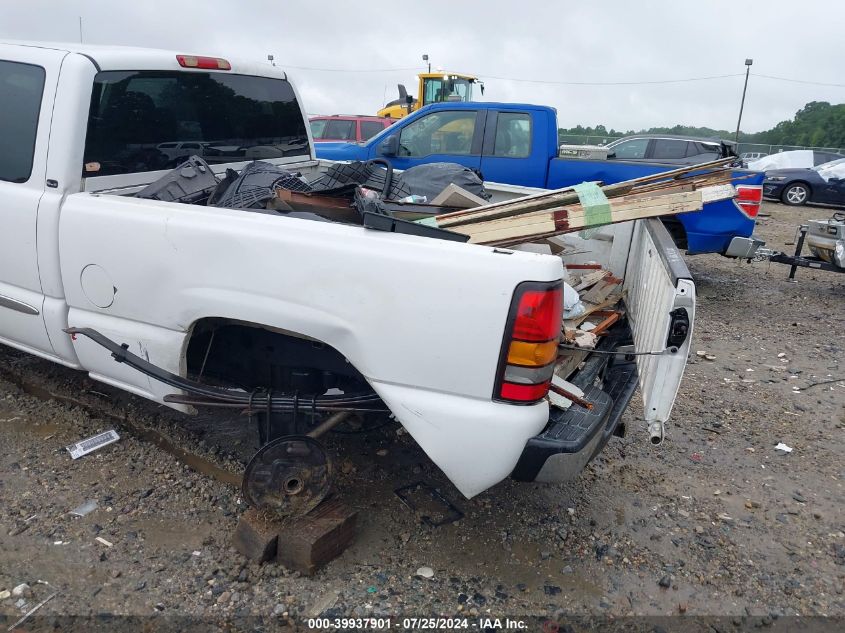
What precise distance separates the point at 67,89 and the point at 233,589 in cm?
240

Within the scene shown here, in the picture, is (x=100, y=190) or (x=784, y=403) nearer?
(x=100, y=190)

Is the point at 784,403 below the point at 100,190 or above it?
below

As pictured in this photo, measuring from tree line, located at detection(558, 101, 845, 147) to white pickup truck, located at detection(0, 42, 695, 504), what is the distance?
33886 millimetres

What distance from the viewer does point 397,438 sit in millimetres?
3775

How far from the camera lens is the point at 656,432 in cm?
251

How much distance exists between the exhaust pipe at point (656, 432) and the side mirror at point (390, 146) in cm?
570

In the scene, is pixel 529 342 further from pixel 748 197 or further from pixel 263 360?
pixel 748 197

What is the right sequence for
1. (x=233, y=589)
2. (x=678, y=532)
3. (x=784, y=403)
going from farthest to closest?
(x=784, y=403), (x=678, y=532), (x=233, y=589)

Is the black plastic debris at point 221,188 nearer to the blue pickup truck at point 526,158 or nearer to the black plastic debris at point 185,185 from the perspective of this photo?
the black plastic debris at point 185,185

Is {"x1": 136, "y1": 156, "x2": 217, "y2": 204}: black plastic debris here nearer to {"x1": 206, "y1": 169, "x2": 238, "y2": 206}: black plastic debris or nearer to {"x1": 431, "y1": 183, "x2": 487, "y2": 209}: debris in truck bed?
{"x1": 206, "y1": 169, "x2": 238, "y2": 206}: black plastic debris

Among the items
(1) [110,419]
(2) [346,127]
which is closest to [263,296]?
(1) [110,419]

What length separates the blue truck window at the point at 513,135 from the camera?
7301 millimetres

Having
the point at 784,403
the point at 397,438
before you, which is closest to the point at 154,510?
the point at 397,438

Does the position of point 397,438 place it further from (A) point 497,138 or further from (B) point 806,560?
(A) point 497,138
